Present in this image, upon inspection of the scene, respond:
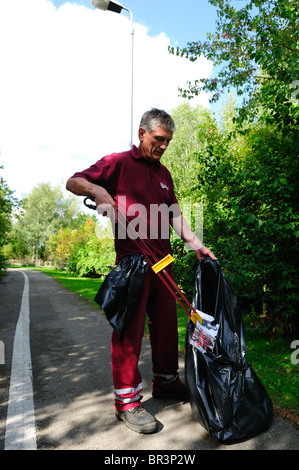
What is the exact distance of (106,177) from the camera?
97.9 inches

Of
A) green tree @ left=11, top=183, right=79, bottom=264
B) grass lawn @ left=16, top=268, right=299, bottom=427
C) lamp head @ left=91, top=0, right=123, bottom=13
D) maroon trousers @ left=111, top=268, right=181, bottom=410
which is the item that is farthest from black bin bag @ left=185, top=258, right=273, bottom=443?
green tree @ left=11, top=183, right=79, bottom=264

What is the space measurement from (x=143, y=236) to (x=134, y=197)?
11.9 inches

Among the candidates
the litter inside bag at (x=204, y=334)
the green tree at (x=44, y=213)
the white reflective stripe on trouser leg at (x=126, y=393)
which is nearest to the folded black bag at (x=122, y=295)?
the white reflective stripe on trouser leg at (x=126, y=393)

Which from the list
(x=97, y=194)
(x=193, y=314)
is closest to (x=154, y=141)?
(x=97, y=194)

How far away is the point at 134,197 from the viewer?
98.3 inches

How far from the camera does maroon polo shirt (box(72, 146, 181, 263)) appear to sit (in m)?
2.46

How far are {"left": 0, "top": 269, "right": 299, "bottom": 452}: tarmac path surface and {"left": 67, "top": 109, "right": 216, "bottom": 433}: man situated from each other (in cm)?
17

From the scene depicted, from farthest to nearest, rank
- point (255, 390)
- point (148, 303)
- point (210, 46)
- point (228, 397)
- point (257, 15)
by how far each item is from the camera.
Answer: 1. point (210, 46)
2. point (257, 15)
3. point (148, 303)
4. point (255, 390)
5. point (228, 397)

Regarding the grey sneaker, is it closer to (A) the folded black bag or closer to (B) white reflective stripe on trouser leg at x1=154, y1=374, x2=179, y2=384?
(B) white reflective stripe on trouser leg at x1=154, y1=374, x2=179, y2=384

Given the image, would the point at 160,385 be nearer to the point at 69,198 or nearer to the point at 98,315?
the point at 98,315

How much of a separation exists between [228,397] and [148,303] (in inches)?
35.3

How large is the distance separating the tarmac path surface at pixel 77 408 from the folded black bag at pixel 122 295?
65cm

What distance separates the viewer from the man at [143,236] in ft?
7.65

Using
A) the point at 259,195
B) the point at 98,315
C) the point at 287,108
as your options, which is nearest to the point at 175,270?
the point at 98,315
